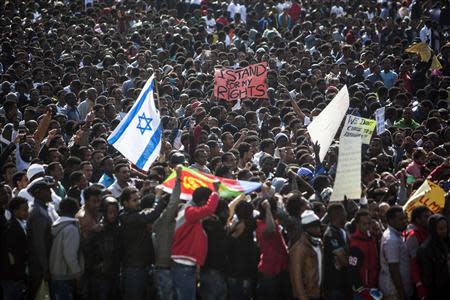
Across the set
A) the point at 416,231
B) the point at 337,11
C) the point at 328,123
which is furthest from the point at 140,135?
the point at 337,11

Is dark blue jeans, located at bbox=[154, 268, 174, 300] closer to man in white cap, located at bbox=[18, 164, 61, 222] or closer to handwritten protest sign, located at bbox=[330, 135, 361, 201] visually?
man in white cap, located at bbox=[18, 164, 61, 222]

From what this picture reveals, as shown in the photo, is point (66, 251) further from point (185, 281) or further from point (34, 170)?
point (34, 170)

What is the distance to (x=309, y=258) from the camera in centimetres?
1145

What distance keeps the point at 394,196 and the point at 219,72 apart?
7.39 m

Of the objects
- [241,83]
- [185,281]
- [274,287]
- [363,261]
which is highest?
[241,83]

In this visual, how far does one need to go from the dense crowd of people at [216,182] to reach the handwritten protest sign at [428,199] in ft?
0.44

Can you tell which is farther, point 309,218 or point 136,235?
point 136,235

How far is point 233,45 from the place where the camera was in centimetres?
2856

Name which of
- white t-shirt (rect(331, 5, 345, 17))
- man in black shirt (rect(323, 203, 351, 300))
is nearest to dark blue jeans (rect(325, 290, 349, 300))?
man in black shirt (rect(323, 203, 351, 300))

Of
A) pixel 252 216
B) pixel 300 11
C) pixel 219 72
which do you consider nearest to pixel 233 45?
pixel 300 11

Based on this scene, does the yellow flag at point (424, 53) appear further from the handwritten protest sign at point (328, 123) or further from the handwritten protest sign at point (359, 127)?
the handwritten protest sign at point (328, 123)

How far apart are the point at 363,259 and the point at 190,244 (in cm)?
192

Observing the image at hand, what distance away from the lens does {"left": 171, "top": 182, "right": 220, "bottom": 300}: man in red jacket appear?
1151 cm

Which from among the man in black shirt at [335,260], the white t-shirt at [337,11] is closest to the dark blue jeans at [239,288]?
the man in black shirt at [335,260]
